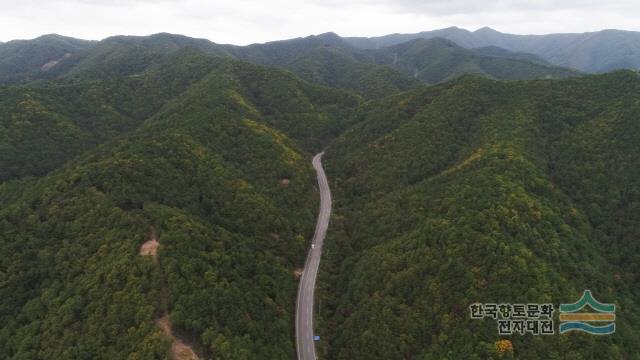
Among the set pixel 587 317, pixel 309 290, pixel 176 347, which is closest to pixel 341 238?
pixel 309 290

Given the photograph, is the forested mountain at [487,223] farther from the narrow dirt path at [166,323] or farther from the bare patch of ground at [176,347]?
the narrow dirt path at [166,323]

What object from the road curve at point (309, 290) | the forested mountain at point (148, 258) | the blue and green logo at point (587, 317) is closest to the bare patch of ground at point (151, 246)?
the forested mountain at point (148, 258)

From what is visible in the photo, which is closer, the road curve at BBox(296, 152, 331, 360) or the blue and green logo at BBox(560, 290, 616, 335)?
the blue and green logo at BBox(560, 290, 616, 335)

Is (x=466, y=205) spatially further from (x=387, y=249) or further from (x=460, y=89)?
(x=460, y=89)

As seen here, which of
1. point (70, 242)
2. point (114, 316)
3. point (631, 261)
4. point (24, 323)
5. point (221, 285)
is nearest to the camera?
point (114, 316)

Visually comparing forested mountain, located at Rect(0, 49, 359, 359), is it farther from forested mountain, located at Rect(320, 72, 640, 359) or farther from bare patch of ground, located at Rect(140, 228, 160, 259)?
forested mountain, located at Rect(320, 72, 640, 359)

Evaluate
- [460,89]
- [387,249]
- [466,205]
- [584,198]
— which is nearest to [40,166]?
[387,249]

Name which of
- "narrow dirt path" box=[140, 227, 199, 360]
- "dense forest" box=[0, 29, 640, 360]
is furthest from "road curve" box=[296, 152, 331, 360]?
"narrow dirt path" box=[140, 227, 199, 360]
